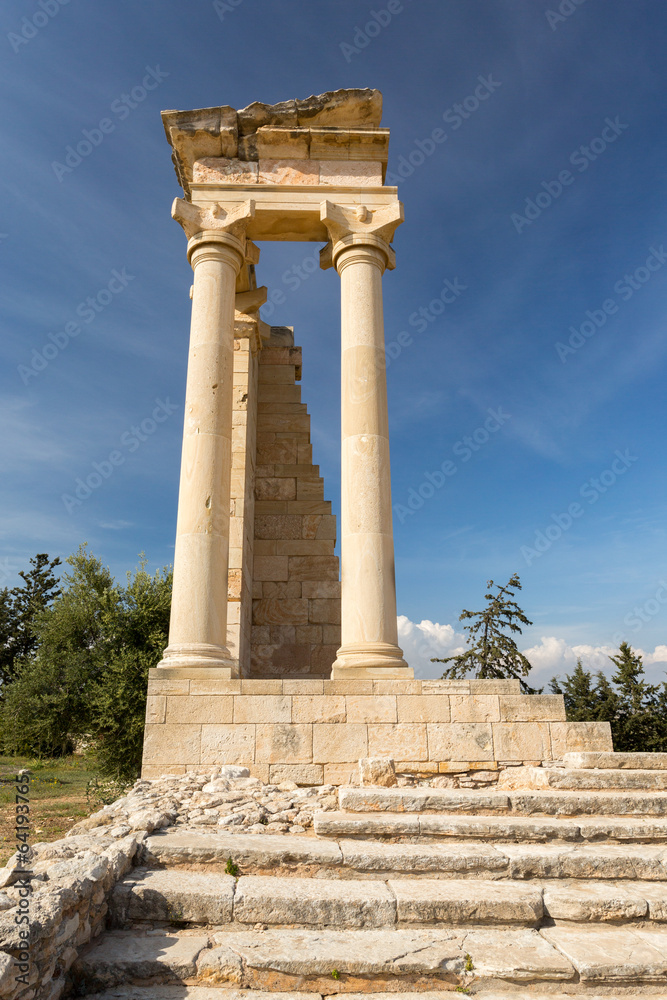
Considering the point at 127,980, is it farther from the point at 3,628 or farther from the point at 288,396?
the point at 3,628

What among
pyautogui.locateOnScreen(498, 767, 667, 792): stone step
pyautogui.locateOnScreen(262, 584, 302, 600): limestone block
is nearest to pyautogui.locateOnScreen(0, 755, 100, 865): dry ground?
pyautogui.locateOnScreen(262, 584, 302, 600): limestone block

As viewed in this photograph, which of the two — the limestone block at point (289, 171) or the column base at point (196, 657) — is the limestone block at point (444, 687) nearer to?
the column base at point (196, 657)

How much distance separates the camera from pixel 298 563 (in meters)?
19.0

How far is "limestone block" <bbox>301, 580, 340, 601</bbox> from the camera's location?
735 inches

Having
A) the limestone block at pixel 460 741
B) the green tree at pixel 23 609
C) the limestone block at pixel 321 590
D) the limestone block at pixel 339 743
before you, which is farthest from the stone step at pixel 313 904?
the green tree at pixel 23 609

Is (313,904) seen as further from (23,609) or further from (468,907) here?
(23,609)

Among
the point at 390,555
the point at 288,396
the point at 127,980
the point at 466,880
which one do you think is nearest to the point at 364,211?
the point at 288,396

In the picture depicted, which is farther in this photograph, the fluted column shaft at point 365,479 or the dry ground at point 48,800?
the dry ground at point 48,800

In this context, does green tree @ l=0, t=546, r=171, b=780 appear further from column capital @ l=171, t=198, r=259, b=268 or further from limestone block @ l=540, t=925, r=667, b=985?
limestone block @ l=540, t=925, r=667, b=985

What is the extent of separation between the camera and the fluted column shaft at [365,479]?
44.7ft

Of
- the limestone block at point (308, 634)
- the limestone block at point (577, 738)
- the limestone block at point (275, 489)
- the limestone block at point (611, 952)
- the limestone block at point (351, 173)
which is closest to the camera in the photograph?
the limestone block at point (611, 952)

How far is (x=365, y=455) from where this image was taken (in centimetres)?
1469

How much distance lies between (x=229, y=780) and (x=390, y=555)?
18.4 feet

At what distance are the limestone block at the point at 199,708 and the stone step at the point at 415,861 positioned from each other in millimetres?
4682
